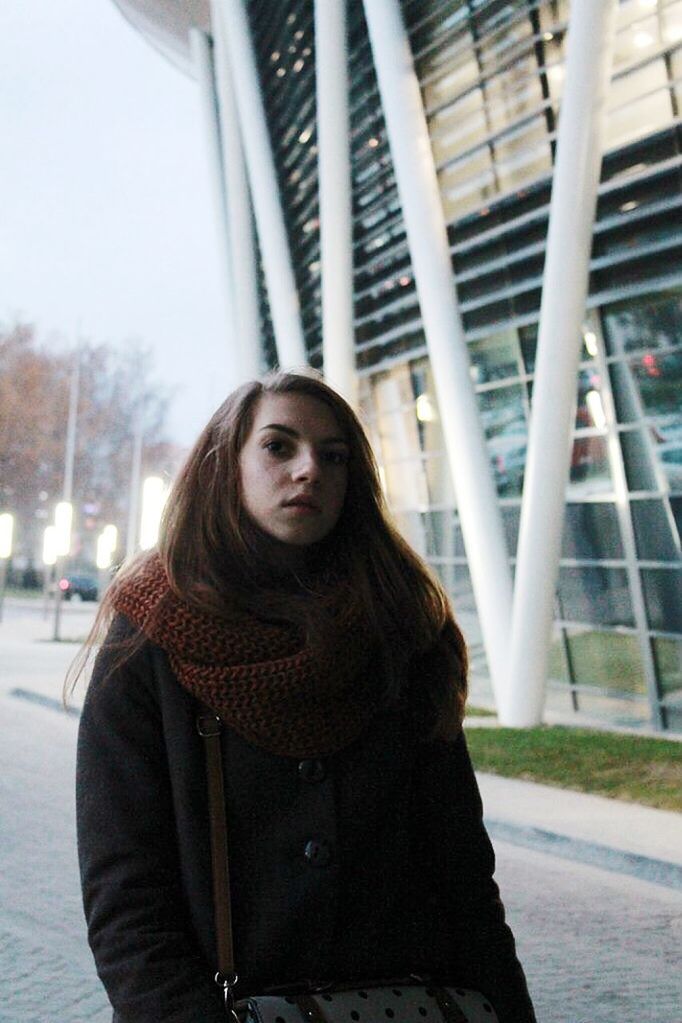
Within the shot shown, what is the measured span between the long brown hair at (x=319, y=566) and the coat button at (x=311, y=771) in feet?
0.65

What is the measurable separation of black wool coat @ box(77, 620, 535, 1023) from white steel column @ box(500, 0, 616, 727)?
11.0 metres

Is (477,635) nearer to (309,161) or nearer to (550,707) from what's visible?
(550,707)

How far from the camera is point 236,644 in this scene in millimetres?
2105

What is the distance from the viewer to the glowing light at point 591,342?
623 inches

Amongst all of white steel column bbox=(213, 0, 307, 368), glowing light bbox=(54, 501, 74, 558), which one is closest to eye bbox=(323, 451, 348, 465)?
white steel column bbox=(213, 0, 307, 368)

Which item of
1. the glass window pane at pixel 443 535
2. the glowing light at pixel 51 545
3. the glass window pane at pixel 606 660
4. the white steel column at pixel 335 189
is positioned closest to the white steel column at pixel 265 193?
the white steel column at pixel 335 189

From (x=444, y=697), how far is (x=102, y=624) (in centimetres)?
71

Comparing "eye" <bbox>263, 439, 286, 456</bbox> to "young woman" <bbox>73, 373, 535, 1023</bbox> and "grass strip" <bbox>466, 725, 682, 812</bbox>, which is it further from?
"grass strip" <bbox>466, 725, 682, 812</bbox>

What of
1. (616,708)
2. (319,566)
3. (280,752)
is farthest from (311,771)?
(616,708)

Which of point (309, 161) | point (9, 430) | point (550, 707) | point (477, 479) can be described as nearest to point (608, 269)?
point (477, 479)

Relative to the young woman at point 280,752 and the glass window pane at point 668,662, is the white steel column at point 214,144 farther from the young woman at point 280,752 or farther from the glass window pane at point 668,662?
the young woman at point 280,752

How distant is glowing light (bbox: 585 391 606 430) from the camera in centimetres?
1591

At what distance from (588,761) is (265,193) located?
498 inches

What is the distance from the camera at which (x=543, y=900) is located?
6.75m
